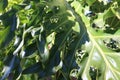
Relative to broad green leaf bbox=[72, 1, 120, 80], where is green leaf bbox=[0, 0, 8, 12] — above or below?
above

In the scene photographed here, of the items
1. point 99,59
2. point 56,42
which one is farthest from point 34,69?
point 99,59

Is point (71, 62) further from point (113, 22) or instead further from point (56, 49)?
point (113, 22)

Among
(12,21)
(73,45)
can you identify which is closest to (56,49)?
(73,45)

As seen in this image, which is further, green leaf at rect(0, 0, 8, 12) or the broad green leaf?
green leaf at rect(0, 0, 8, 12)

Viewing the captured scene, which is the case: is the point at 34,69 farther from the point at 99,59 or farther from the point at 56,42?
the point at 99,59

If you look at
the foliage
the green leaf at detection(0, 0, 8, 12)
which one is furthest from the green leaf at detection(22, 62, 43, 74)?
the green leaf at detection(0, 0, 8, 12)

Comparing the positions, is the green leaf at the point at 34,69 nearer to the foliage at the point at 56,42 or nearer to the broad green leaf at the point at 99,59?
the foliage at the point at 56,42

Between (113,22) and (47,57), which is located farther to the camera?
(113,22)

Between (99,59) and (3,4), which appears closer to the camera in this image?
(99,59)

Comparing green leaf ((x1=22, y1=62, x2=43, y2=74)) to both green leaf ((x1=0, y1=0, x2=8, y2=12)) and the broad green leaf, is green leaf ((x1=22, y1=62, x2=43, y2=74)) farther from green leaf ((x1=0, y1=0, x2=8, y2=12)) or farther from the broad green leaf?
green leaf ((x1=0, y1=0, x2=8, y2=12))
